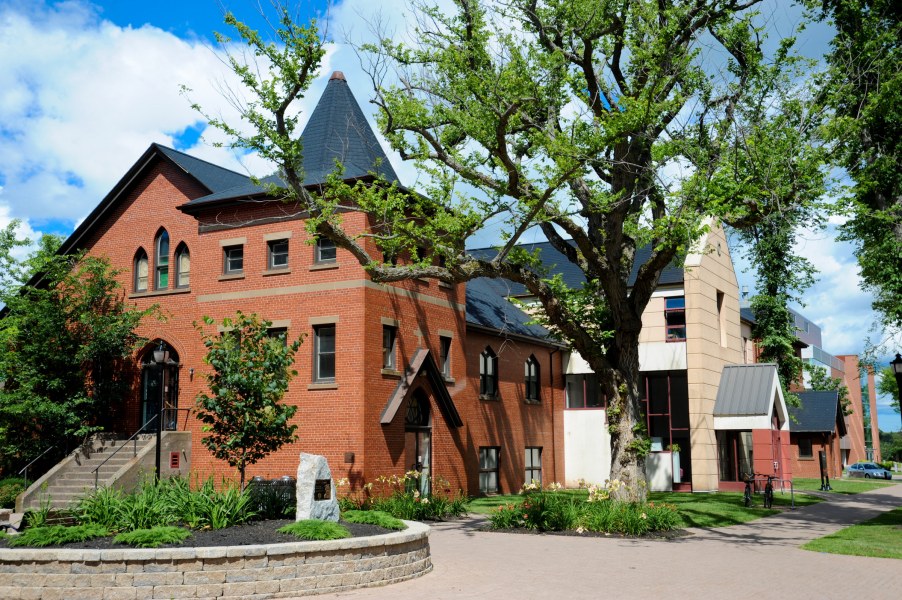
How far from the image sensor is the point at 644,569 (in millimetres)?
13062

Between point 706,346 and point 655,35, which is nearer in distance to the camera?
point 655,35

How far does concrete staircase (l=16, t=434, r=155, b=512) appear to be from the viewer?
22.4 m

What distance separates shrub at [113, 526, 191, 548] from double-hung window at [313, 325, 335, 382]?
465 inches

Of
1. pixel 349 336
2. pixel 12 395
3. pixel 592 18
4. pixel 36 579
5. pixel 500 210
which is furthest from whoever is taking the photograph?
pixel 12 395

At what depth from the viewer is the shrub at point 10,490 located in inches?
933

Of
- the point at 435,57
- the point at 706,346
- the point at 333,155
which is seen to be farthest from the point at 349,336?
the point at 706,346

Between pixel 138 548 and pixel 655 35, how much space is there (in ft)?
47.5

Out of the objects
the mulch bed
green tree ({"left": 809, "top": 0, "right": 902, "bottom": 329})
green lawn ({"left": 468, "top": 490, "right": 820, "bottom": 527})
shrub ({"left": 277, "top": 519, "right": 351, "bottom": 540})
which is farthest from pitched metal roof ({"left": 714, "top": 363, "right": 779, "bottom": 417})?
shrub ({"left": 277, "top": 519, "right": 351, "bottom": 540})

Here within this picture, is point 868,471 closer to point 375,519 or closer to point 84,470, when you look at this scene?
point 84,470

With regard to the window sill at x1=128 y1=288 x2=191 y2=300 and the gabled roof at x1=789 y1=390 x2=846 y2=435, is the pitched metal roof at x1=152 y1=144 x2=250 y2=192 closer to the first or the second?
the window sill at x1=128 y1=288 x2=191 y2=300

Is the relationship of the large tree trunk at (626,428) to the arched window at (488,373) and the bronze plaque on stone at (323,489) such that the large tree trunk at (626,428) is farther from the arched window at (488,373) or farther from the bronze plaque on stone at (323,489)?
the arched window at (488,373)

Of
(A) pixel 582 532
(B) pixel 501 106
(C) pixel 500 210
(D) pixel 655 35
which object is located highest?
(D) pixel 655 35

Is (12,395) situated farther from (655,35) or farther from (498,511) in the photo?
(655,35)

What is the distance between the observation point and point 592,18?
17.7m
